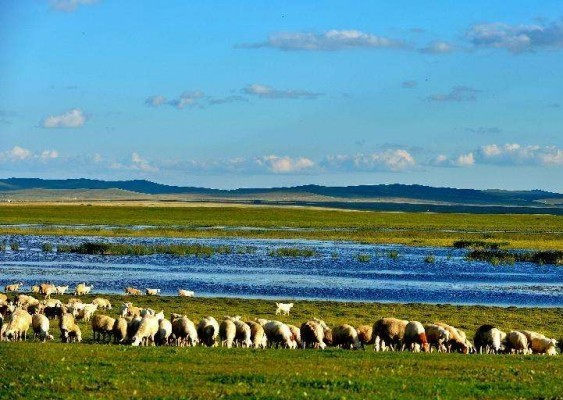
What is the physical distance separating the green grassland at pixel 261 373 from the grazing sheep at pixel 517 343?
2215 millimetres

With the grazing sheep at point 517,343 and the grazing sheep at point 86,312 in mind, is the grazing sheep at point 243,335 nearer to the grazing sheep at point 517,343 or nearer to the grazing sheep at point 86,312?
the grazing sheep at point 517,343

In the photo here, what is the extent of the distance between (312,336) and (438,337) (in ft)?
11.4

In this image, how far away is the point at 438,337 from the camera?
2773cm

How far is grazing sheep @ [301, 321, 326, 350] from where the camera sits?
90.8 ft

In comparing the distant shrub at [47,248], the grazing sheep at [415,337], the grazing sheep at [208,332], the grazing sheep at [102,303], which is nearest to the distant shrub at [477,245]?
the distant shrub at [47,248]

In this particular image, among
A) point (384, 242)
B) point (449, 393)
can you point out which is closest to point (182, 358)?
point (449, 393)

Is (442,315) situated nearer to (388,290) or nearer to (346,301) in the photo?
(346,301)

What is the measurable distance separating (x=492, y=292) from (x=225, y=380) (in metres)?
32.4

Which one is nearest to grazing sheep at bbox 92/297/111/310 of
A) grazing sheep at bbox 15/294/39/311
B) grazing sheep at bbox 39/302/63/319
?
grazing sheep at bbox 15/294/39/311

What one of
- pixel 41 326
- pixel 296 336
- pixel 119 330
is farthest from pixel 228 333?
pixel 41 326

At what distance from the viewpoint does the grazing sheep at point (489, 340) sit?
92.0ft

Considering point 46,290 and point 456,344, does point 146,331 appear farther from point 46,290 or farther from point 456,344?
point 46,290

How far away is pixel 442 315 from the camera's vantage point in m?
38.8

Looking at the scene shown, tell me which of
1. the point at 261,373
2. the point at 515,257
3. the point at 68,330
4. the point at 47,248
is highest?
the point at 261,373
